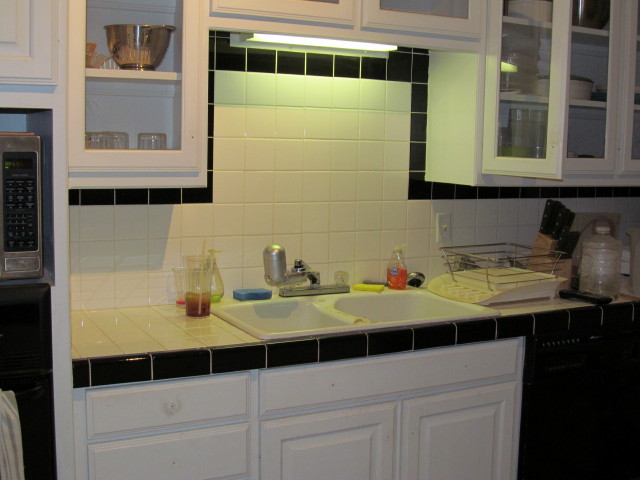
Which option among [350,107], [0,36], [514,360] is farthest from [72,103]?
[514,360]

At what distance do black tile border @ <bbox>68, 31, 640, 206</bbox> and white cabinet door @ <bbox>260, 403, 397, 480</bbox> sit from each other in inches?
32.6

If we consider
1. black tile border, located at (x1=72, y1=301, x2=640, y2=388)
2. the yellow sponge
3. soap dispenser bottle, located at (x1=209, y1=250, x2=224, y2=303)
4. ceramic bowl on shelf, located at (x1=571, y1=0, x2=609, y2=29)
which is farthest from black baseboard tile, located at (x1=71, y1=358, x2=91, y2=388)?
ceramic bowl on shelf, located at (x1=571, y1=0, x2=609, y2=29)

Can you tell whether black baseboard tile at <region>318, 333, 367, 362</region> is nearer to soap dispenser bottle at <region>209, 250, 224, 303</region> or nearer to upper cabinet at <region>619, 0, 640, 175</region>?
soap dispenser bottle at <region>209, 250, 224, 303</region>

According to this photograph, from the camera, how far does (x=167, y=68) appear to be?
235 centimetres

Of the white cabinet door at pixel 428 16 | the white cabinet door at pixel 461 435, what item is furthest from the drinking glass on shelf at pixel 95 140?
the white cabinet door at pixel 461 435

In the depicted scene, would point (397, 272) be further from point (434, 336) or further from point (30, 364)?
point (30, 364)

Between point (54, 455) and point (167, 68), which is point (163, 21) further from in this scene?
point (54, 455)

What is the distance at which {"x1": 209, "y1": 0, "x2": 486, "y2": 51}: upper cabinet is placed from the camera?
2270 mm

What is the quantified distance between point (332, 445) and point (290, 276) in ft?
2.09

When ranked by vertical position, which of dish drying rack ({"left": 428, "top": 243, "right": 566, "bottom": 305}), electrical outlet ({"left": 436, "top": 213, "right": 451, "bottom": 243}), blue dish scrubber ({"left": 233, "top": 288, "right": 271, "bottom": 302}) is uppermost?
electrical outlet ({"left": 436, "top": 213, "right": 451, "bottom": 243})

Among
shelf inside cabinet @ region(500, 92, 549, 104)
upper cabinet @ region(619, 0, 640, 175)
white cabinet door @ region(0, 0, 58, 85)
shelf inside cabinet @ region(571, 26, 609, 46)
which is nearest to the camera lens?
white cabinet door @ region(0, 0, 58, 85)

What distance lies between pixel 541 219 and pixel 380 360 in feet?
4.24

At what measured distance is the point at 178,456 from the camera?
201 cm

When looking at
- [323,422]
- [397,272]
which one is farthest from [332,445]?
[397,272]
